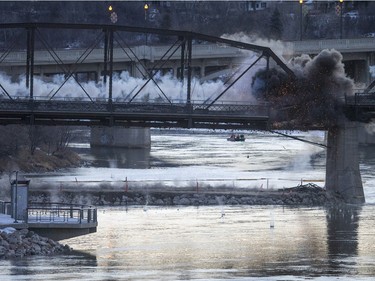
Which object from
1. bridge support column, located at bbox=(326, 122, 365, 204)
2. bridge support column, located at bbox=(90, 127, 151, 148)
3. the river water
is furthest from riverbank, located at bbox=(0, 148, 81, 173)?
bridge support column, located at bbox=(326, 122, 365, 204)

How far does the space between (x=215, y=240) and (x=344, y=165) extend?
2318cm

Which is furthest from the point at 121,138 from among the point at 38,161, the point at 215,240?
the point at 215,240

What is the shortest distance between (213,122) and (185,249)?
1019 inches

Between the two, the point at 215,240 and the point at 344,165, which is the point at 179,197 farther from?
the point at 215,240

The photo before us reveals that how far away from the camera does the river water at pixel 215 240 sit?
59344 mm

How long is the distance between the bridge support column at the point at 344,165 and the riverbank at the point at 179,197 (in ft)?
2.46

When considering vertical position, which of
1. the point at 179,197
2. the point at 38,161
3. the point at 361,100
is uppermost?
the point at 361,100

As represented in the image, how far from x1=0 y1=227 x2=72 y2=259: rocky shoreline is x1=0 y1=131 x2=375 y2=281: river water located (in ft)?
2.66

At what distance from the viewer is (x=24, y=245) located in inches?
2475

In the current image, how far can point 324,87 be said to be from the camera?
310ft

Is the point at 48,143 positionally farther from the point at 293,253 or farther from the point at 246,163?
the point at 293,253

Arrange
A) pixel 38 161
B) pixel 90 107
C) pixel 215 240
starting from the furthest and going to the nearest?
1. pixel 38 161
2. pixel 90 107
3. pixel 215 240

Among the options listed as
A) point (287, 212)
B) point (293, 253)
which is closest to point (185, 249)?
point (293, 253)

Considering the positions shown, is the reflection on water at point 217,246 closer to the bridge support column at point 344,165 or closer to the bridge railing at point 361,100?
the bridge support column at point 344,165
